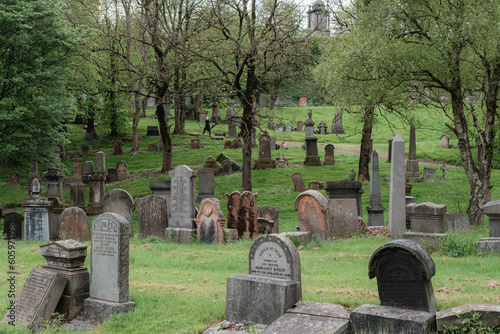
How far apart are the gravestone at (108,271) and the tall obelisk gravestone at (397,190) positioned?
256 inches

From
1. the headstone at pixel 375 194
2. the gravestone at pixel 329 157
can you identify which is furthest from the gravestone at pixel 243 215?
the gravestone at pixel 329 157

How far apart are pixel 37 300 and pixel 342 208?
811 centimetres

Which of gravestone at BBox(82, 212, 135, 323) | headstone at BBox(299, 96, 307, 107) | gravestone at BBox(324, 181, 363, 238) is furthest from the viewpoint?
headstone at BBox(299, 96, 307, 107)

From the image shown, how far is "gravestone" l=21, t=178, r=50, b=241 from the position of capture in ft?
50.7

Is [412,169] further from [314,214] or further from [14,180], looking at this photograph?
[14,180]

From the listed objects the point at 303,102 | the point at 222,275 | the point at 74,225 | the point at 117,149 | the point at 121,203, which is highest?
the point at 303,102

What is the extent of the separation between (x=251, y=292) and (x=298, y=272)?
706 millimetres

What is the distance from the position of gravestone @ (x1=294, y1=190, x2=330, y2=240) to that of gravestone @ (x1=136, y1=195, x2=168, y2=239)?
11.8 ft

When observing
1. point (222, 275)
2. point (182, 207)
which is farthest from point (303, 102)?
point (222, 275)

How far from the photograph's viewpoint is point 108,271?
8.02 metres

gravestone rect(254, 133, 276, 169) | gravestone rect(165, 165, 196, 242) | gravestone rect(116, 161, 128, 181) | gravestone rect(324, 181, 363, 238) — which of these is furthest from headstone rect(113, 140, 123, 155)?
gravestone rect(324, 181, 363, 238)

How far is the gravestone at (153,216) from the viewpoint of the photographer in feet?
47.1

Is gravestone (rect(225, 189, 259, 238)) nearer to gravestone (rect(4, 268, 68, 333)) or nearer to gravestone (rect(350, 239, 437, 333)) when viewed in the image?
gravestone (rect(4, 268, 68, 333))

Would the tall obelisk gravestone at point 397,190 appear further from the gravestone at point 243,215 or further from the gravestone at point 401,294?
the gravestone at point 401,294
